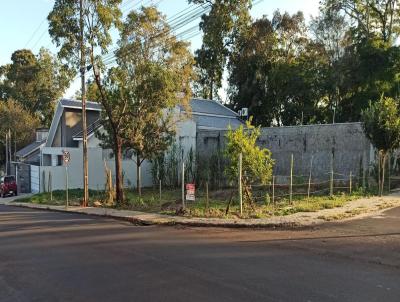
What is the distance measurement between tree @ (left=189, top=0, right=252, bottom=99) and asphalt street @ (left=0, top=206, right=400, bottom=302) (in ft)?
118

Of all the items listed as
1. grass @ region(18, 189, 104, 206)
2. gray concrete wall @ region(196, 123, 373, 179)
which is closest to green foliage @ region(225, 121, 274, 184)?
gray concrete wall @ region(196, 123, 373, 179)

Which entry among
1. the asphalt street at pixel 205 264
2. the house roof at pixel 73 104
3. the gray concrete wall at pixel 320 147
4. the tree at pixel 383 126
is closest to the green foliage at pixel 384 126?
the tree at pixel 383 126

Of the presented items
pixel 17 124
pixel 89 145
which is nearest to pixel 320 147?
pixel 89 145

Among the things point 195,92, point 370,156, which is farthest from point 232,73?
point 370,156

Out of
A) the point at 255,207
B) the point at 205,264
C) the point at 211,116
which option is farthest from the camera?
the point at 211,116

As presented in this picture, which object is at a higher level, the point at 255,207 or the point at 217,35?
the point at 217,35

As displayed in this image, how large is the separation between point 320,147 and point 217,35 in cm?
2686

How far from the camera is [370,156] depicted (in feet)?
86.9

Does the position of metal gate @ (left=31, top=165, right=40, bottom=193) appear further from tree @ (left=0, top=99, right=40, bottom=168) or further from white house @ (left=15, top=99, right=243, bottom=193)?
tree @ (left=0, top=99, right=40, bottom=168)

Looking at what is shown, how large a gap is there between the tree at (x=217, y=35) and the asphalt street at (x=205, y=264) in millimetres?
35826

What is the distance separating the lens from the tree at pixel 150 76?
2408 cm

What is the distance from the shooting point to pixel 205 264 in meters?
9.55

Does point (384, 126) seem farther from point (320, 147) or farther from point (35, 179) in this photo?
point (35, 179)

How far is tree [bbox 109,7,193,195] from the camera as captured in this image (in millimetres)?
24078
